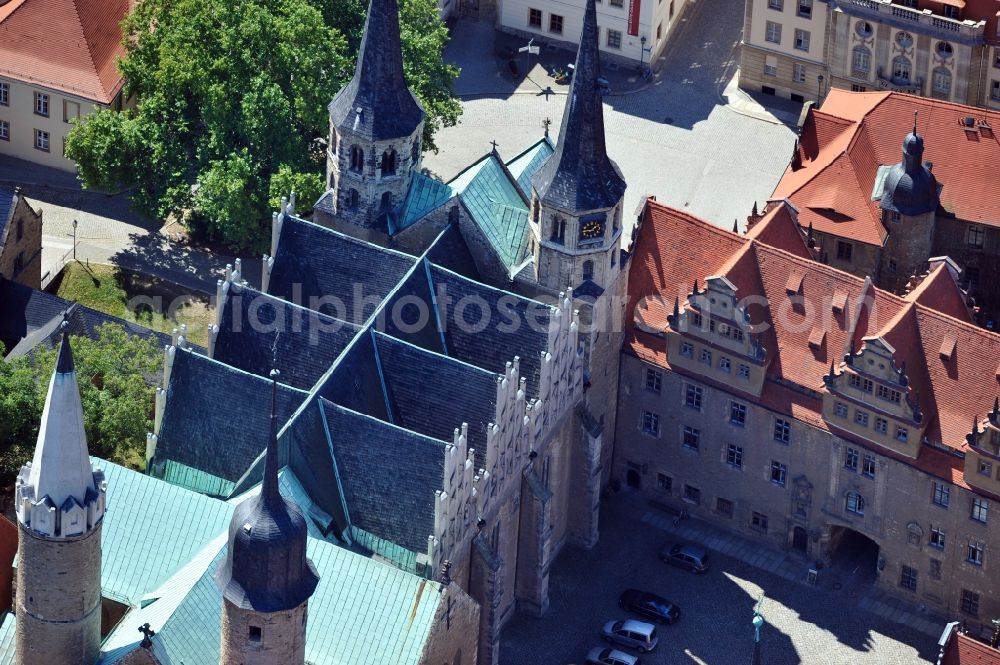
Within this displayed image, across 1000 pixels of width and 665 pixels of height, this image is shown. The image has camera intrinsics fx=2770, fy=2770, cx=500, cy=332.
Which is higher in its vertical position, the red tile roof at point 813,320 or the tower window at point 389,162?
the tower window at point 389,162

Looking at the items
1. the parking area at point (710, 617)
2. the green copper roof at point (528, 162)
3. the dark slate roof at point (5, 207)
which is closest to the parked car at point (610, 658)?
the parking area at point (710, 617)

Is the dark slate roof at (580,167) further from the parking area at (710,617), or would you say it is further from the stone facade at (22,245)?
the stone facade at (22,245)

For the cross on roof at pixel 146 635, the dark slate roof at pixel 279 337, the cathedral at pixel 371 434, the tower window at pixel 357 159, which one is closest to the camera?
the cathedral at pixel 371 434

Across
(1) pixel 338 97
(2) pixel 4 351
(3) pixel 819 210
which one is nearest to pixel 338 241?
(1) pixel 338 97

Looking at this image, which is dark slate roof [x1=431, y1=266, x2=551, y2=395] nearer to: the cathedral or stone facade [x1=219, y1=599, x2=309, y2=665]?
the cathedral

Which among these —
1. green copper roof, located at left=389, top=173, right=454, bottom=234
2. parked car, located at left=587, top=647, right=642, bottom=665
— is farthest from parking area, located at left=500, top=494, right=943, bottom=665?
green copper roof, located at left=389, top=173, right=454, bottom=234

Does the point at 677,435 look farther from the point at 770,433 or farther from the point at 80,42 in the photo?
the point at 80,42

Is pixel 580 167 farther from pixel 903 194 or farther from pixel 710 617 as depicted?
pixel 710 617
